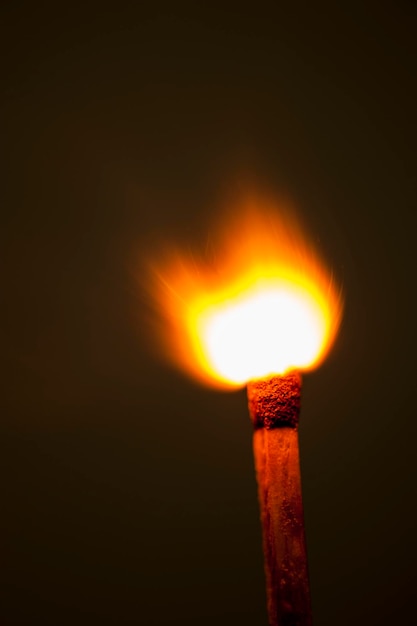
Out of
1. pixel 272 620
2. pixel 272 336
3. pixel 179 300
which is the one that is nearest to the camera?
pixel 272 620

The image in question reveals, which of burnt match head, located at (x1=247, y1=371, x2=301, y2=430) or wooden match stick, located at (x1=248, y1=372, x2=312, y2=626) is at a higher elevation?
burnt match head, located at (x1=247, y1=371, x2=301, y2=430)

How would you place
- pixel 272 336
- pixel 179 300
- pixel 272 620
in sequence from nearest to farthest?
pixel 272 620, pixel 272 336, pixel 179 300

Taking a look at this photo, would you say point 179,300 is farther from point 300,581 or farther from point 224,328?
point 300,581

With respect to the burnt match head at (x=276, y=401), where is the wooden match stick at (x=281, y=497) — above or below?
below

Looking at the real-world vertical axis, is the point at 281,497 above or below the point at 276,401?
below

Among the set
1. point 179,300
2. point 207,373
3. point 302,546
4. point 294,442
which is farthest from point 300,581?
point 179,300
